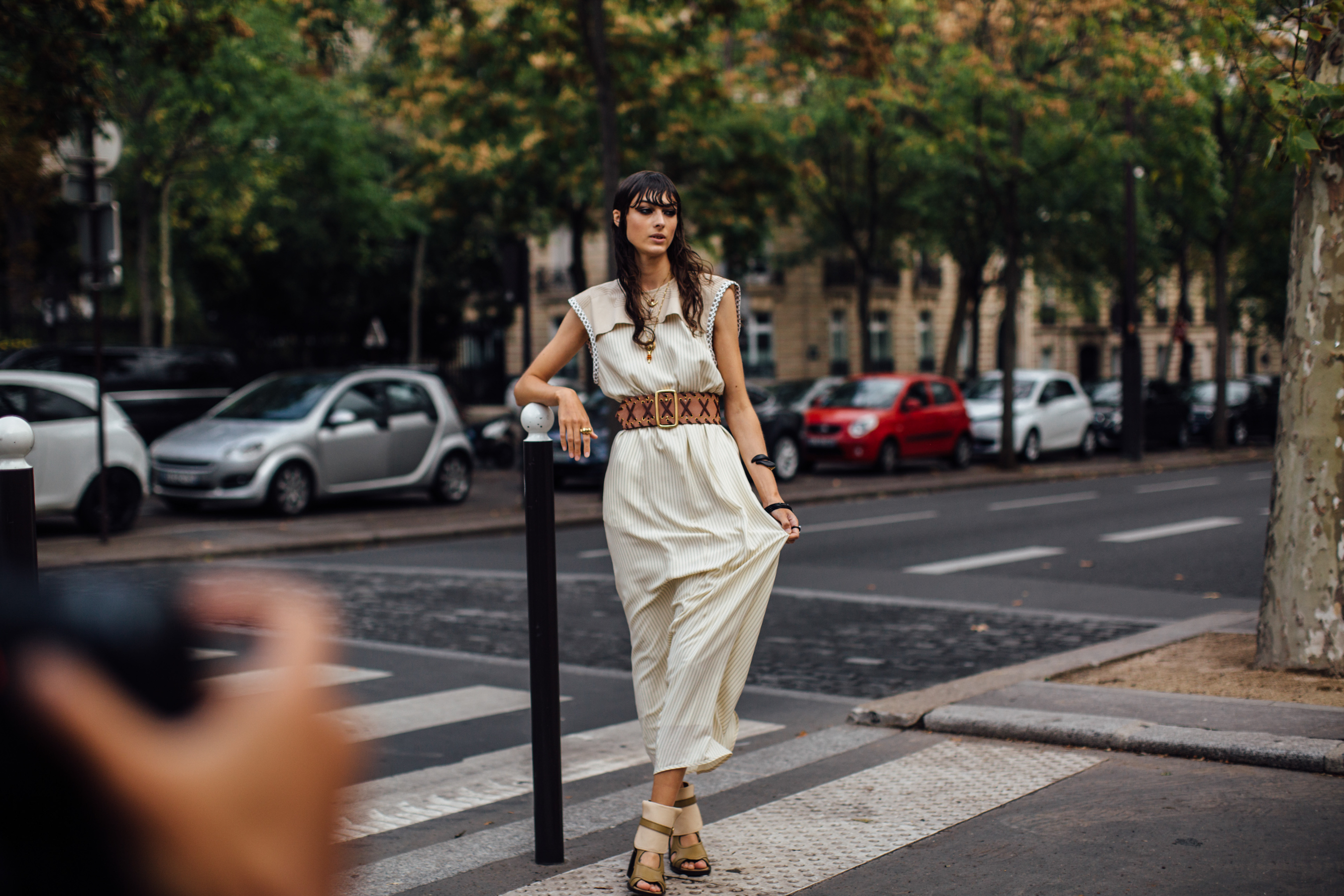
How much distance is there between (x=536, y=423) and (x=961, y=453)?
20.3 meters

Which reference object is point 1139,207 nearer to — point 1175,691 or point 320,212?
point 320,212

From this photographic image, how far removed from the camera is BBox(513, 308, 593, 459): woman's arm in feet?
11.4

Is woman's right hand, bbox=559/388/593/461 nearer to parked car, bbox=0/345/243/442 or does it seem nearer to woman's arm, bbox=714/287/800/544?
woman's arm, bbox=714/287/800/544

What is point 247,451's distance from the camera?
1399 centimetres

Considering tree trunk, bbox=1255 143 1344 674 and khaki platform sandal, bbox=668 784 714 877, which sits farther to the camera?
tree trunk, bbox=1255 143 1344 674

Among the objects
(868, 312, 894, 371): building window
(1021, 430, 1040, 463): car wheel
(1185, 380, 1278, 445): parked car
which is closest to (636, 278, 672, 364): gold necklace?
(1021, 430, 1040, 463): car wheel

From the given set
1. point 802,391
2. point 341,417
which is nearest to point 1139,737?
point 341,417

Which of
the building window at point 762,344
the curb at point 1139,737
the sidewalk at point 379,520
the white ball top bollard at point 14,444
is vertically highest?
the building window at point 762,344

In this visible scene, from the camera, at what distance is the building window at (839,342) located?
155ft

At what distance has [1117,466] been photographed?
939 inches

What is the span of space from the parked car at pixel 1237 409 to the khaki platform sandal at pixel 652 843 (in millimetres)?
29235

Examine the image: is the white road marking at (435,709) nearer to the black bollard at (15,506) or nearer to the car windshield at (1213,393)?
the black bollard at (15,506)

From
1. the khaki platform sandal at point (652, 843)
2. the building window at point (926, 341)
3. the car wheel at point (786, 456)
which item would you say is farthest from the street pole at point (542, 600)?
the building window at point (926, 341)

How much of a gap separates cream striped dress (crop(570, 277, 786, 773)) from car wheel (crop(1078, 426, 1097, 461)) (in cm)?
2389
